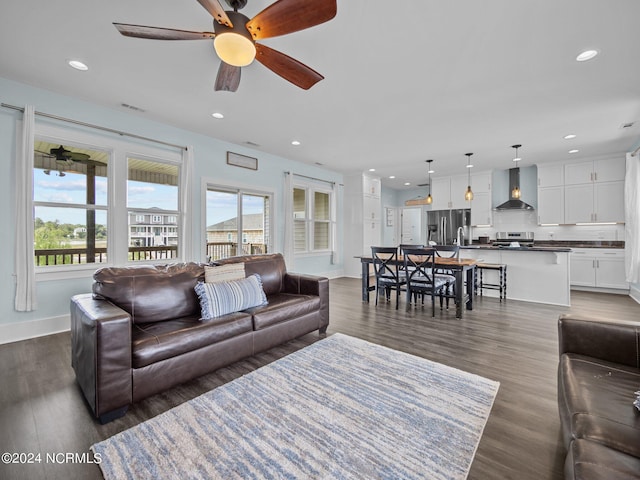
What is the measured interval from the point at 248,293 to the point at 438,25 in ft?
9.20

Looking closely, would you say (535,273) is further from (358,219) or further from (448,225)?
(358,219)

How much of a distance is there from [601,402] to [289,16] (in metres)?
2.52

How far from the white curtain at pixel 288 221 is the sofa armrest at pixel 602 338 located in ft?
16.3

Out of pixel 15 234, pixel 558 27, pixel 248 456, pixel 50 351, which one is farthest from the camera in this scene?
pixel 15 234

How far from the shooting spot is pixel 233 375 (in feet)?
7.89

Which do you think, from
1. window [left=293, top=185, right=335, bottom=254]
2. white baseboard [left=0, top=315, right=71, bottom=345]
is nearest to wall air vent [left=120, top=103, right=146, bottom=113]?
white baseboard [left=0, top=315, right=71, bottom=345]

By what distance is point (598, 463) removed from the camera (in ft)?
2.92

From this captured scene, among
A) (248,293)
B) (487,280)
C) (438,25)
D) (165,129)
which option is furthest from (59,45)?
(487,280)

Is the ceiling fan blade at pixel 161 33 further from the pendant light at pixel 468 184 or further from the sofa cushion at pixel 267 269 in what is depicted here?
the pendant light at pixel 468 184

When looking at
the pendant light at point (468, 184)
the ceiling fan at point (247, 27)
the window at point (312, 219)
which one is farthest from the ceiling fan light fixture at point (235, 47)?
the pendant light at point (468, 184)

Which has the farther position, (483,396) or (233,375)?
(233,375)

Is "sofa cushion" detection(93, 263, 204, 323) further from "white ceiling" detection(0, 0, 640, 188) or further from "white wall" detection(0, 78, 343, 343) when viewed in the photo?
"white ceiling" detection(0, 0, 640, 188)

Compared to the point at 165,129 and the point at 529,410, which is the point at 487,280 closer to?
the point at 529,410

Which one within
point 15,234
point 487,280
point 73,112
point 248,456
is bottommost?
point 248,456
